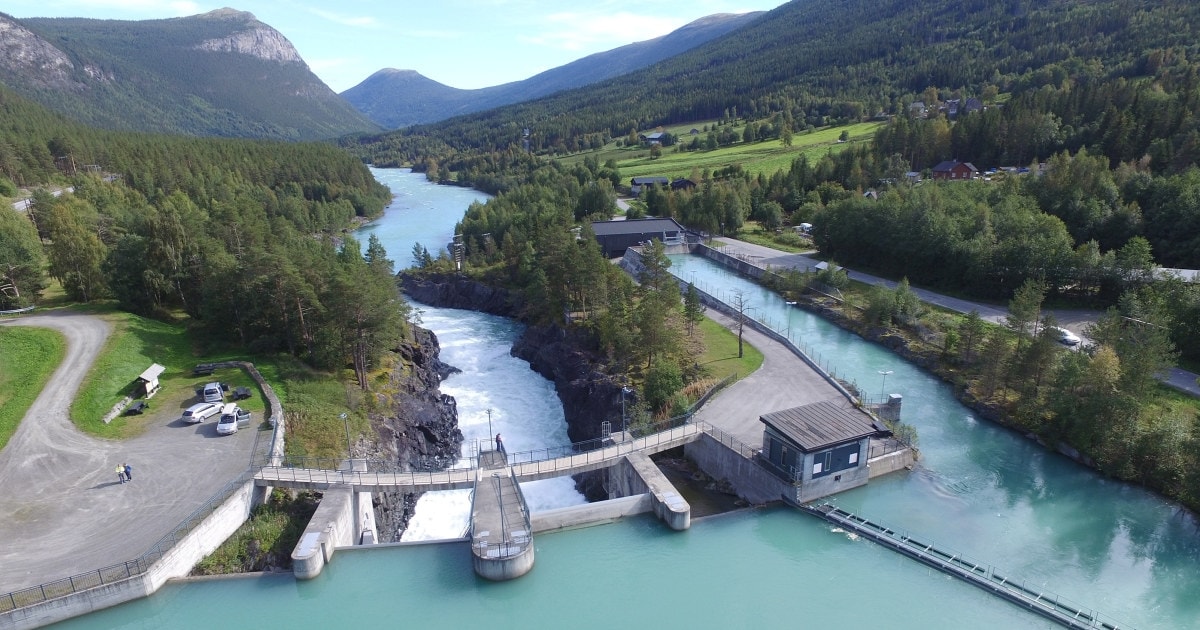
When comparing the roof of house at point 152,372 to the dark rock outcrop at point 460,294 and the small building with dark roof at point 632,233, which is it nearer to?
the dark rock outcrop at point 460,294

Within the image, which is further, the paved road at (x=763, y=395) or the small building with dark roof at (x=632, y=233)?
the small building with dark roof at (x=632, y=233)

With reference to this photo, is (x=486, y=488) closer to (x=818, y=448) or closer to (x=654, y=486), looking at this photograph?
(x=654, y=486)

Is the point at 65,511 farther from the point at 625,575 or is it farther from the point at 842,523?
the point at 842,523

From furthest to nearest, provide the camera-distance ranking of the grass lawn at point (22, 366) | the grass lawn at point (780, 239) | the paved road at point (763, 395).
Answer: the grass lawn at point (780, 239), the paved road at point (763, 395), the grass lawn at point (22, 366)

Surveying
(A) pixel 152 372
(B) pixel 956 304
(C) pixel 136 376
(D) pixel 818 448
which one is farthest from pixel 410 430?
(B) pixel 956 304

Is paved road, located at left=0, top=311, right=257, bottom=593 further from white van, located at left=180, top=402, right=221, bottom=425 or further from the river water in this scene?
the river water

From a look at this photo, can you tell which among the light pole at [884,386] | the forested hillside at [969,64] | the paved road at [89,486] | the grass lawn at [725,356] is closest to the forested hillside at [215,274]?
the paved road at [89,486]
